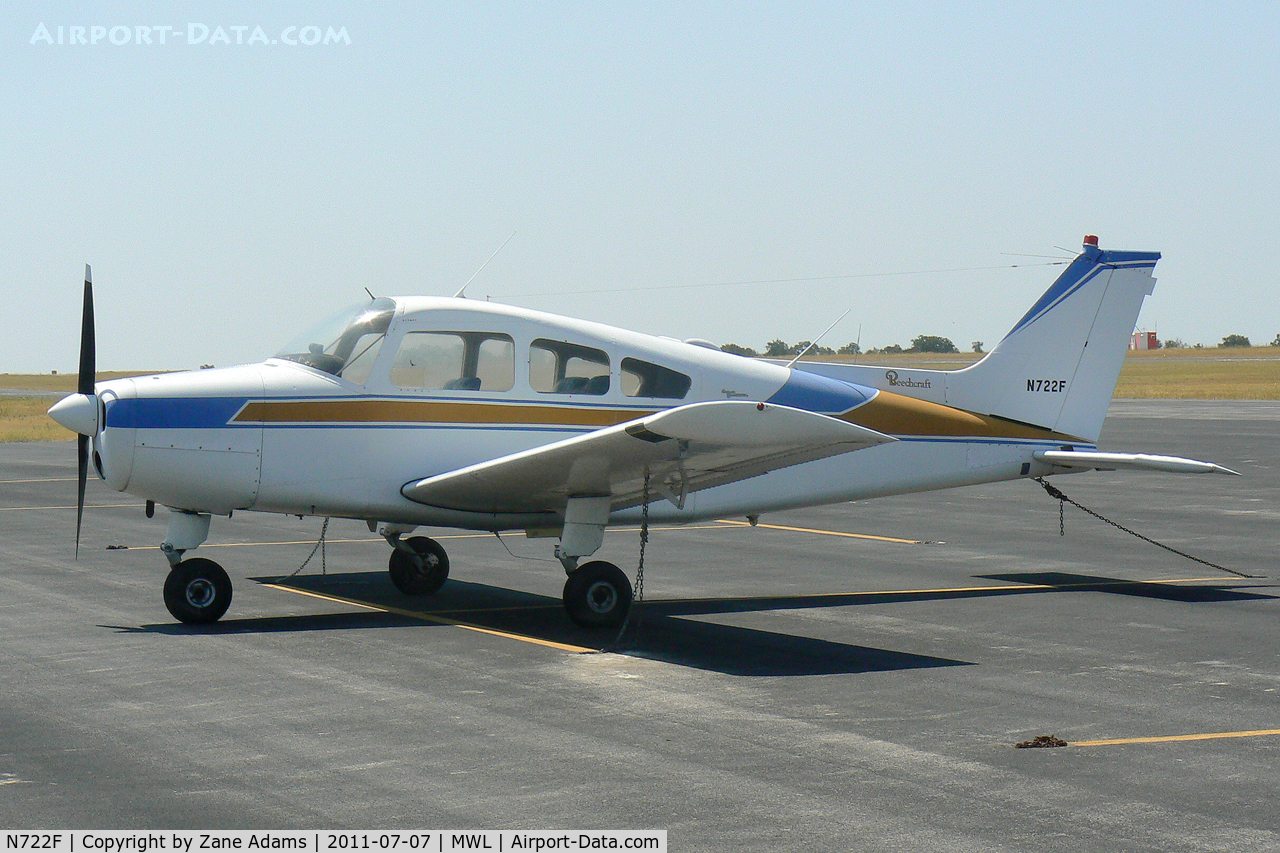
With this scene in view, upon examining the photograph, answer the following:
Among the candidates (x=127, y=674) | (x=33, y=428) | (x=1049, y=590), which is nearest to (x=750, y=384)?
(x=1049, y=590)

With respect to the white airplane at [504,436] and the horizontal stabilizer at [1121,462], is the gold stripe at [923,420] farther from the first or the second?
the horizontal stabilizer at [1121,462]

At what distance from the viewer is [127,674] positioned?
8.91m

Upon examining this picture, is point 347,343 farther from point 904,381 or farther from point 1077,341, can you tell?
point 1077,341

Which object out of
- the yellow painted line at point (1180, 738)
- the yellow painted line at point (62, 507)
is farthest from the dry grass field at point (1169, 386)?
the yellow painted line at point (1180, 738)

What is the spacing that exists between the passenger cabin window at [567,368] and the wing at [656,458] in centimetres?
99

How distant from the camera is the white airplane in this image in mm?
10383

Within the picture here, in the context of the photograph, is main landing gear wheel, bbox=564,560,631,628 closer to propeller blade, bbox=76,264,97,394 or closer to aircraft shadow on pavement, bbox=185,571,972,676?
aircraft shadow on pavement, bbox=185,571,972,676

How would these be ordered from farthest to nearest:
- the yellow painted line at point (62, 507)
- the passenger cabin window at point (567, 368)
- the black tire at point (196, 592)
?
1. the yellow painted line at point (62, 507)
2. the passenger cabin window at point (567, 368)
3. the black tire at point (196, 592)

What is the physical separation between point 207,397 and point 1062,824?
24.3 feet

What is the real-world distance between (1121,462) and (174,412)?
27.8 feet

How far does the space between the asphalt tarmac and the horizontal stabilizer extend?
1.20 m

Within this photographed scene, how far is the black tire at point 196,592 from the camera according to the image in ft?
35.4

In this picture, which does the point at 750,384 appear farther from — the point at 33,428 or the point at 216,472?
the point at 33,428

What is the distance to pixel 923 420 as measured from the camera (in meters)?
13.0
